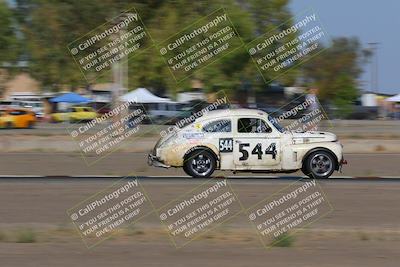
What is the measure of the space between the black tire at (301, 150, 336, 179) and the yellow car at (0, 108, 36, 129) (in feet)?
101

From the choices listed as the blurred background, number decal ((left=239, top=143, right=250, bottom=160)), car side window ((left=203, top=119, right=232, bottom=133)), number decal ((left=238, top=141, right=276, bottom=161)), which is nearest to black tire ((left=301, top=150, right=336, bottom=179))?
number decal ((left=238, top=141, right=276, bottom=161))

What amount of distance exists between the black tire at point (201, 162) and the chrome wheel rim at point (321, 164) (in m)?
2.25

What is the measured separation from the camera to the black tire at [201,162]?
1781 cm

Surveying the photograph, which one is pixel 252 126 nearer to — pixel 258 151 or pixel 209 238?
pixel 258 151

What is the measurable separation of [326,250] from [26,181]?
9405mm

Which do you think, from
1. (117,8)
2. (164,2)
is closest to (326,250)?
(117,8)

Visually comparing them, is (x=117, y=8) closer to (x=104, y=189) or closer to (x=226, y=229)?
(x=104, y=189)

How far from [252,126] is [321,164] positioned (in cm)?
180

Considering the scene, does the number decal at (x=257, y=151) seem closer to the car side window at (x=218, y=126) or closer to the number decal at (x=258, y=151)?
the number decal at (x=258, y=151)

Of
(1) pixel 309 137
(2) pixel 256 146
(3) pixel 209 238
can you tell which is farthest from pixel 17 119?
(3) pixel 209 238

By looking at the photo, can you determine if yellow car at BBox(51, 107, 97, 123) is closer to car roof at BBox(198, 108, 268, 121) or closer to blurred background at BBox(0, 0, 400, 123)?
blurred background at BBox(0, 0, 400, 123)

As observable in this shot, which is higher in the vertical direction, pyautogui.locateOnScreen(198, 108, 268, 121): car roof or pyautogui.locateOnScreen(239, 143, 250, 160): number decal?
pyautogui.locateOnScreen(198, 108, 268, 121): car roof

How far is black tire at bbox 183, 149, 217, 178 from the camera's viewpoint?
17812 mm

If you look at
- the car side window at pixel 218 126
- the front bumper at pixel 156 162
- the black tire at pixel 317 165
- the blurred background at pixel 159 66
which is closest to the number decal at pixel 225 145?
the car side window at pixel 218 126
